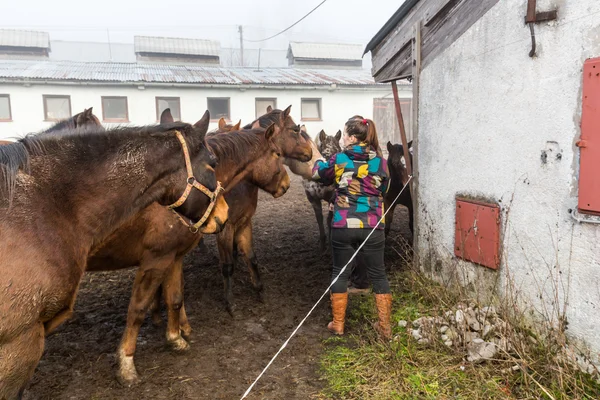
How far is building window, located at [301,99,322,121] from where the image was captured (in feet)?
71.5

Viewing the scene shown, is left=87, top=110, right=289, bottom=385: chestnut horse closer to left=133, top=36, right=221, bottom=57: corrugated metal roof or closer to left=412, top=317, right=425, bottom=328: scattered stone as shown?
left=412, top=317, right=425, bottom=328: scattered stone

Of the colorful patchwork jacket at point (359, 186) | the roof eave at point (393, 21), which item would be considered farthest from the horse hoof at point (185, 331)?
the roof eave at point (393, 21)

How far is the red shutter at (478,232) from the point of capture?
12.7ft

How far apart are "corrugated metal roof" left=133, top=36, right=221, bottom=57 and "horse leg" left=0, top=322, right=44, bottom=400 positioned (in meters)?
28.8

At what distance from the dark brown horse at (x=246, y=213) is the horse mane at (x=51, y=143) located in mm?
2395

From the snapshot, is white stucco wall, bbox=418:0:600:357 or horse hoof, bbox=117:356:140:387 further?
horse hoof, bbox=117:356:140:387

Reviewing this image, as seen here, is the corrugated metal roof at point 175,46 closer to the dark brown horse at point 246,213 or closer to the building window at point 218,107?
the building window at point 218,107

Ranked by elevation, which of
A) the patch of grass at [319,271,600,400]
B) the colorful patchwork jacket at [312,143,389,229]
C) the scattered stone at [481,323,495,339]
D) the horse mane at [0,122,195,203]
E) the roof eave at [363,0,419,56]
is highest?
the roof eave at [363,0,419,56]

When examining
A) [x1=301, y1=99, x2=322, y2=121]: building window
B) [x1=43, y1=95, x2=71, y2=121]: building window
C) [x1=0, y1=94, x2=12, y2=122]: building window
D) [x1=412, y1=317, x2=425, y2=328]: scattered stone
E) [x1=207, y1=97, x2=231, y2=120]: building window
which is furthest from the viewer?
[x1=301, y1=99, x2=322, y2=121]: building window

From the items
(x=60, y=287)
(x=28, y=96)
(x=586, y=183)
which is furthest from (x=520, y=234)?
(x=28, y=96)

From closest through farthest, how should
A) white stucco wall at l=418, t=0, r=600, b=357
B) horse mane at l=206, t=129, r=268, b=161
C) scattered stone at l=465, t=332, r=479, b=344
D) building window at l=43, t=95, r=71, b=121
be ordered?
1. white stucco wall at l=418, t=0, r=600, b=357
2. scattered stone at l=465, t=332, r=479, b=344
3. horse mane at l=206, t=129, r=268, b=161
4. building window at l=43, t=95, r=71, b=121

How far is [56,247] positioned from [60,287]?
0.69ft

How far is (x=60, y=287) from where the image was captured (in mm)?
2248

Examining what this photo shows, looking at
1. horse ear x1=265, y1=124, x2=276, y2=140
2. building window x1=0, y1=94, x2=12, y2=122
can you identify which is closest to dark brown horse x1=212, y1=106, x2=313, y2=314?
horse ear x1=265, y1=124, x2=276, y2=140
